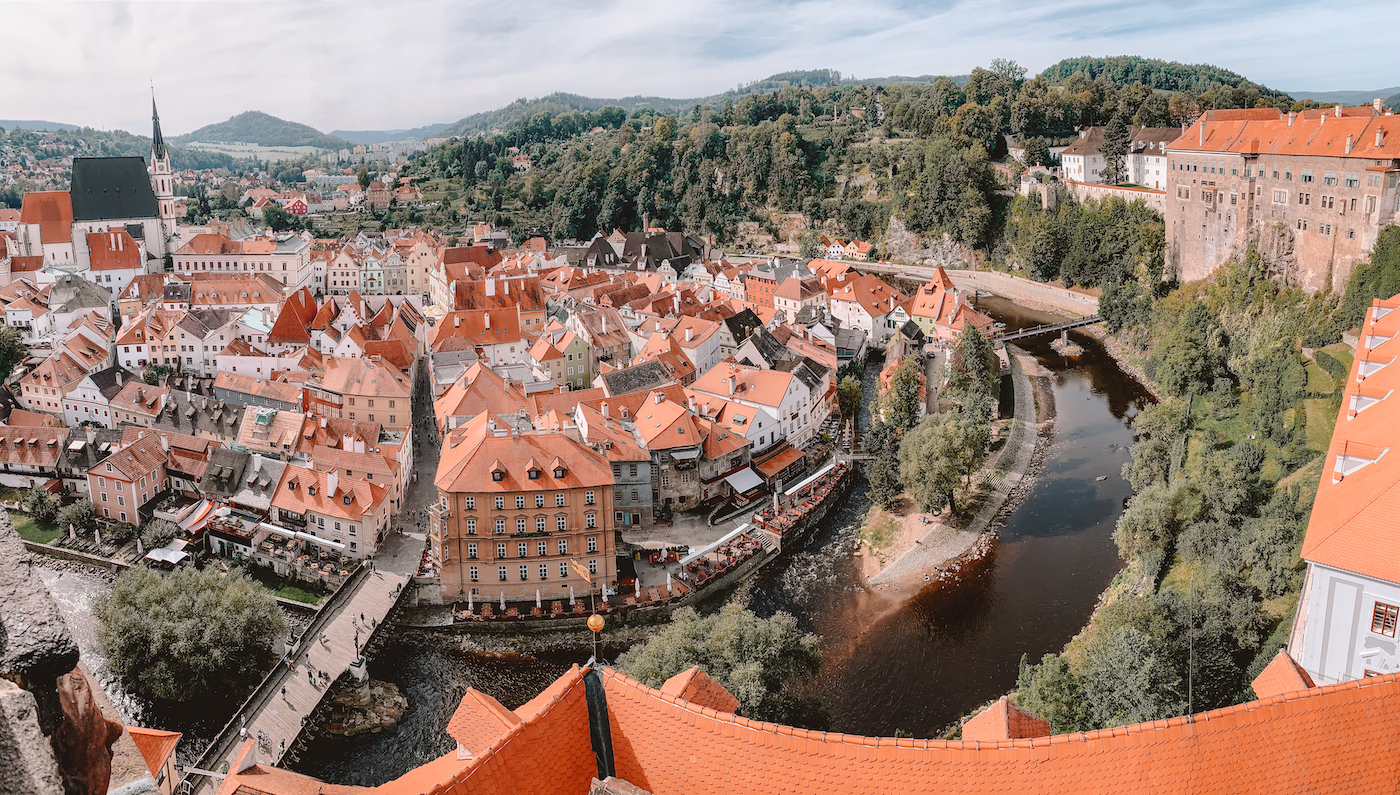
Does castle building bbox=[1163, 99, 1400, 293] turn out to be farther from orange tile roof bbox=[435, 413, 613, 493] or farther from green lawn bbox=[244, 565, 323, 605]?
green lawn bbox=[244, 565, 323, 605]

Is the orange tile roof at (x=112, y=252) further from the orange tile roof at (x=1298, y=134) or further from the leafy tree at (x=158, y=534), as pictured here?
the orange tile roof at (x=1298, y=134)

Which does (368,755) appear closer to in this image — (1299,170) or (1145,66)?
(1299,170)

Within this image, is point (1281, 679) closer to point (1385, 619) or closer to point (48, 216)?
point (1385, 619)

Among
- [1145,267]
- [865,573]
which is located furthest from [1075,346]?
[865,573]

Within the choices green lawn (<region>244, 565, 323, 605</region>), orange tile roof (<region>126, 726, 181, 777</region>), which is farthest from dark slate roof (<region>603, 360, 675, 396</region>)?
orange tile roof (<region>126, 726, 181, 777</region>)

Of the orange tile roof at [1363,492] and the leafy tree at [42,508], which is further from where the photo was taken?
the leafy tree at [42,508]

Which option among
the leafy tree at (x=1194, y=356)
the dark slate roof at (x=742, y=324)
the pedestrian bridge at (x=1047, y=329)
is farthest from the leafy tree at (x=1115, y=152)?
the dark slate roof at (x=742, y=324)

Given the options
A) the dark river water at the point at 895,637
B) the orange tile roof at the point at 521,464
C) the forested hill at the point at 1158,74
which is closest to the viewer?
the dark river water at the point at 895,637
